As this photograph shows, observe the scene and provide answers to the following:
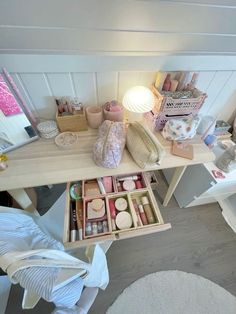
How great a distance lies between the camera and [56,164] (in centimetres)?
73

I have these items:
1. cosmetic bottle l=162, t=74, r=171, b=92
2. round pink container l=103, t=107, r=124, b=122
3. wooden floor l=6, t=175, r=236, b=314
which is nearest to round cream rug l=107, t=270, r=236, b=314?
wooden floor l=6, t=175, r=236, b=314

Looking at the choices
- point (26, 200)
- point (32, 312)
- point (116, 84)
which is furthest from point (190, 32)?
point (32, 312)

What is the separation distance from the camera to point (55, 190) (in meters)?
1.36

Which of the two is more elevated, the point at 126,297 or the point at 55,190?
the point at 55,190

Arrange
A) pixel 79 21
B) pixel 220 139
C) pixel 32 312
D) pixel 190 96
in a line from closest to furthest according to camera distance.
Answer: pixel 79 21 → pixel 190 96 → pixel 32 312 → pixel 220 139

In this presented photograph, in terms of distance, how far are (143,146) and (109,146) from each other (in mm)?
148

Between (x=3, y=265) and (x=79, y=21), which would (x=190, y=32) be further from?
(x=3, y=265)

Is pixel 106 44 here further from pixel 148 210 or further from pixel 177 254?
pixel 177 254

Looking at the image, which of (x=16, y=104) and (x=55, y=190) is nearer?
(x=16, y=104)

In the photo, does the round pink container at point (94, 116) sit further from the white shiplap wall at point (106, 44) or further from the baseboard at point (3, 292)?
the baseboard at point (3, 292)

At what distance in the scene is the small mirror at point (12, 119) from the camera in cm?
65

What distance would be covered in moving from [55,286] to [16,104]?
0.68m

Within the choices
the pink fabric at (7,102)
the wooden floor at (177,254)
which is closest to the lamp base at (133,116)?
the pink fabric at (7,102)

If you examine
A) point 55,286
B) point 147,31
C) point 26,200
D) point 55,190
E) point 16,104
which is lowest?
point 55,190
